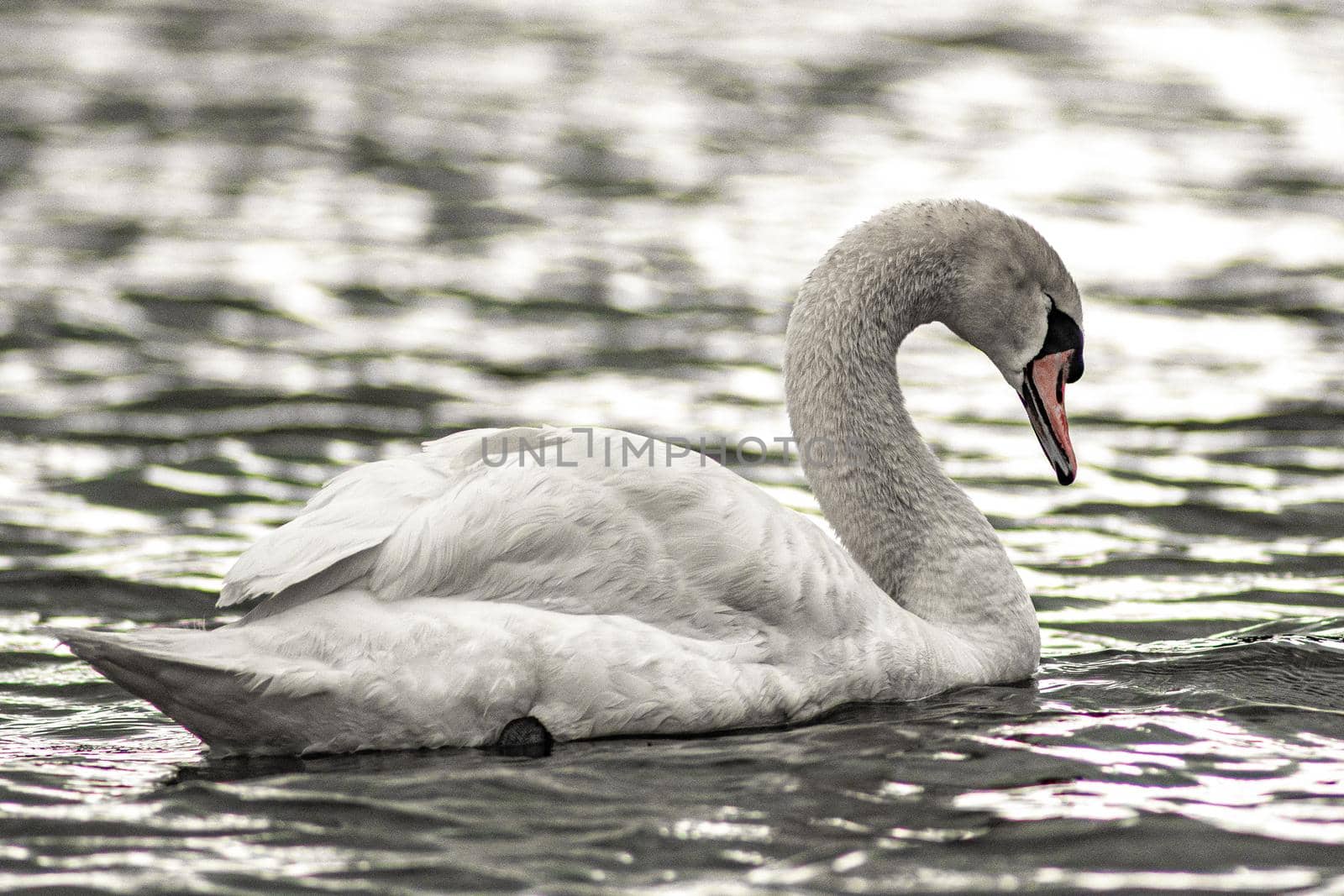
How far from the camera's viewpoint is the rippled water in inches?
219

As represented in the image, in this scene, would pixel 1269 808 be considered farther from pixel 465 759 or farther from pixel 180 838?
pixel 180 838

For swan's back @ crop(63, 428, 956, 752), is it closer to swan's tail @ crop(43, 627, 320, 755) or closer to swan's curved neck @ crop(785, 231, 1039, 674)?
swan's tail @ crop(43, 627, 320, 755)

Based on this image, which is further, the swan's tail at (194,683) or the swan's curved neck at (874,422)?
the swan's curved neck at (874,422)

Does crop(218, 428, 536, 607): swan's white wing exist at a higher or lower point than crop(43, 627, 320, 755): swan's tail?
higher

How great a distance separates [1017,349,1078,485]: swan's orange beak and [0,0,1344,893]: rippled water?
78 cm

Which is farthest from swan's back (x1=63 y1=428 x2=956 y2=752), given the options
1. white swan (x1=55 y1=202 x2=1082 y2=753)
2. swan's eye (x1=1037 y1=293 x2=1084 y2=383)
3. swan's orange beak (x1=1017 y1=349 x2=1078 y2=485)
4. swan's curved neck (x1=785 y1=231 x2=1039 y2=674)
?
swan's eye (x1=1037 y1=293 x2=1084 y2=383)

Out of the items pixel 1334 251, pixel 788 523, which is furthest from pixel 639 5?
pixel 788 523

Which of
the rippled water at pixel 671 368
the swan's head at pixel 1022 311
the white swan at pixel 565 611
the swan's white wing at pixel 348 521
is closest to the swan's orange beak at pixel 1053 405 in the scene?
the swan's head at pixel 1022 311

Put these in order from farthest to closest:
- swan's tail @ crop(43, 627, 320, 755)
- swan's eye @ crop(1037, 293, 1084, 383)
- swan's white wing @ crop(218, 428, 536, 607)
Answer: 1. swan's eye @ crop(1037, 293, 1084, 383)
2. swan's white wing @ crop(218, 428, 536, 607)
3. swan's tail @ crop(43, 627, 320, 755)

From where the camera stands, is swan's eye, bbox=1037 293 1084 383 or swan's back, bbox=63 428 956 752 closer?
swan's back, bbox=63 428 956 752

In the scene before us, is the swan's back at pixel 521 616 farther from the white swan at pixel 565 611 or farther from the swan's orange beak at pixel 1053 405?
the swan's orange beak at pixel 1053 405

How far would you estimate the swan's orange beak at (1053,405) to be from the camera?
25.5 ft

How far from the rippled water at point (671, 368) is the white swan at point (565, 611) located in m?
0.16

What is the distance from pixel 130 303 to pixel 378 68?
7.69 m
